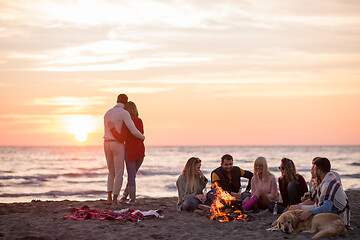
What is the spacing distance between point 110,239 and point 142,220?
5.63 feet

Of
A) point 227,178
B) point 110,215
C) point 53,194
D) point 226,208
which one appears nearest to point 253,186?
point 227,178

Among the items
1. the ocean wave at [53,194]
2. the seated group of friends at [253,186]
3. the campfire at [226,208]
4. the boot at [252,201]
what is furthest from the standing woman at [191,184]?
the ocean wave at [53,194]

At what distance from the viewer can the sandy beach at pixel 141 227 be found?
694cm

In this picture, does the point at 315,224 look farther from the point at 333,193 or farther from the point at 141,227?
the point at 141,227

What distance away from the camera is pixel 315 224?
259 inches

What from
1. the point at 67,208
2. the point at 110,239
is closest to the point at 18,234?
the point at 110,239

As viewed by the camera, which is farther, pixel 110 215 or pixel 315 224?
pixel 110 215

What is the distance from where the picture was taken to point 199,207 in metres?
9.25

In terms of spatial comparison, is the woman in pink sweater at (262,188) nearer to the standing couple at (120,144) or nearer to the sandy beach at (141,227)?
the sandy beach at (141,227)

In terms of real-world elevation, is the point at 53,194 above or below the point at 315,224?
below

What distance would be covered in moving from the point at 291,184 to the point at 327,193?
2.06 metres

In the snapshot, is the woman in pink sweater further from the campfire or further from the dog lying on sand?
the dog lying on sand

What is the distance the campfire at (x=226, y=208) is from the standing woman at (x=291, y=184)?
99 centimetres

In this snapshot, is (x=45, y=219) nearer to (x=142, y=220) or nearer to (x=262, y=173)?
(x=142, y=220)
